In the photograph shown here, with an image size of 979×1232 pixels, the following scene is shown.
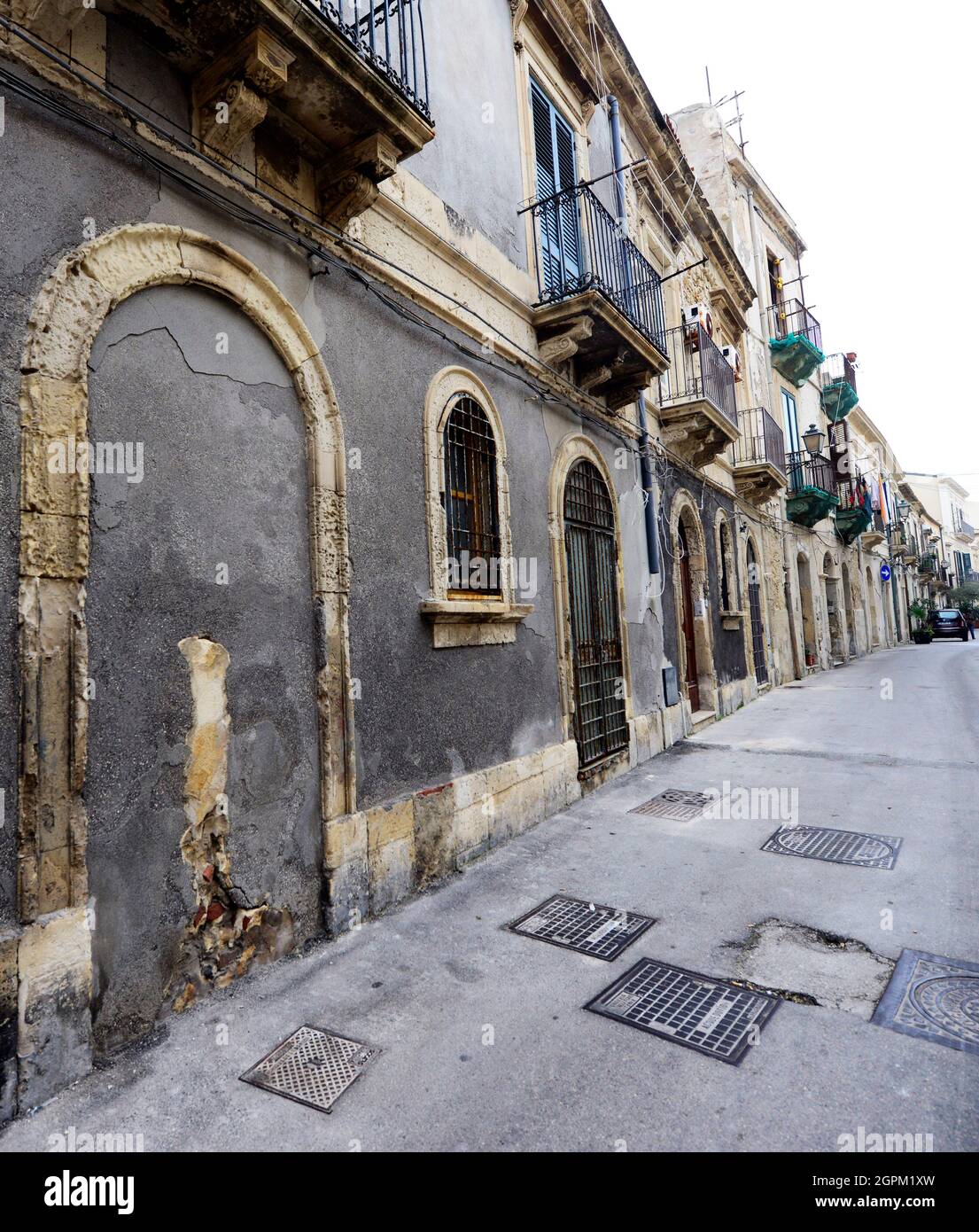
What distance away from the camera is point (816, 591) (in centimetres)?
1911

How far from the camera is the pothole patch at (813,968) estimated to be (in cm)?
294

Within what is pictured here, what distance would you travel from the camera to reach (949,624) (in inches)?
1336

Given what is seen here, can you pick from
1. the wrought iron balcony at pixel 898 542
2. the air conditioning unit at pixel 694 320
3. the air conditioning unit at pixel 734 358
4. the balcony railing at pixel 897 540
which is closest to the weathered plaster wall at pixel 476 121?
the air conditioning unit at pixel 694 320

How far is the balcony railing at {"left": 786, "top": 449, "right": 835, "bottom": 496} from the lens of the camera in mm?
17766

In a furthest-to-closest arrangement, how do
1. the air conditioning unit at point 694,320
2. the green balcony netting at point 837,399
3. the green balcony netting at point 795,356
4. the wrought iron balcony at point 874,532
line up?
the wrought iron balcony at point 874,532, the green balcony netting at point 837,399, the green balcony netting at point 795,356, the air conditioning unit at point 694,320

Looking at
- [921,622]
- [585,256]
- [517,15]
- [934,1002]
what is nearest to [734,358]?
[585,256]

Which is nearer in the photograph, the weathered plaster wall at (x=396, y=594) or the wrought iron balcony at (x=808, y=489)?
the weathered plaster wall at (x=396, y=594)

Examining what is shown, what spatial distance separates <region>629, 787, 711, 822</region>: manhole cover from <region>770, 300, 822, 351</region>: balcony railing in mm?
15758

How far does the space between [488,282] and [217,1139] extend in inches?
232

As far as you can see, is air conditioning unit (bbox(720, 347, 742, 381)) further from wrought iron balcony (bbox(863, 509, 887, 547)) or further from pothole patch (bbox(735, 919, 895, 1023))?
wrought iron balcony (bbox(863, 509, 887, 547))

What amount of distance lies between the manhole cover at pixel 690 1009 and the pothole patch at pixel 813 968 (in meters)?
0.17

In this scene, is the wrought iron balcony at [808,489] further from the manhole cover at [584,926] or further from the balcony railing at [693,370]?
the manhole cover at [584,926]

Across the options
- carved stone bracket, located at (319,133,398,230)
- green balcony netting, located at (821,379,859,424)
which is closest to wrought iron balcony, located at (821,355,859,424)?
green balcony netting, located at (821,379,859,424)

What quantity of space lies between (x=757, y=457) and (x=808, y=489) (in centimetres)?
459
